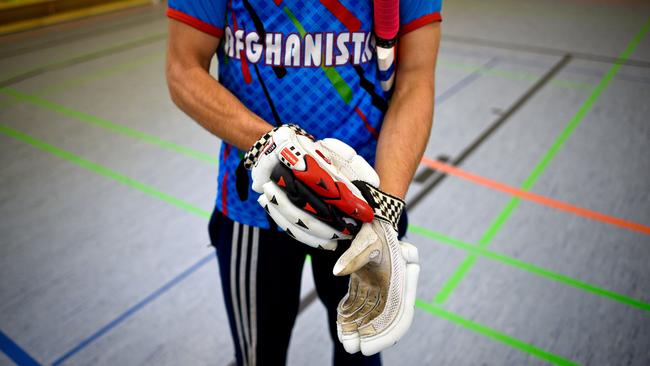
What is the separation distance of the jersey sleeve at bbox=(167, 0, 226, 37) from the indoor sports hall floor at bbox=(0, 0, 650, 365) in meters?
1.45

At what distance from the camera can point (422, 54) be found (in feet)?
3.39

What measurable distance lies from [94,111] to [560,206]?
153 inches

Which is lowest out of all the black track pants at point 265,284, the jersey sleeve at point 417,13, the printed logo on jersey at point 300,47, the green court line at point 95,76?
the green court line at point 95,76

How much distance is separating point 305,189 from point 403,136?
33 centimetres

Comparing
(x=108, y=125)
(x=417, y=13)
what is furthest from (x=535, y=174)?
(x=108, y=125)

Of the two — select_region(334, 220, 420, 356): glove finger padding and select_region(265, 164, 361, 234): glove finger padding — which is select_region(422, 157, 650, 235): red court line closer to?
select_region(334, 220, 420, 356): glove finger padding

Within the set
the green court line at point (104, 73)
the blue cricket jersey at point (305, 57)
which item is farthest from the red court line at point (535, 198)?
the green court line at point (104, 73)

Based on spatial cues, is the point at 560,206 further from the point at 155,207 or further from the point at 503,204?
the point at 155,207

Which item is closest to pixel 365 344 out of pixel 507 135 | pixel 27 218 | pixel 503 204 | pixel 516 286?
pixel 516 286

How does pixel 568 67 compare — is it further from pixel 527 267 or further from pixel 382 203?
pixel 382 203

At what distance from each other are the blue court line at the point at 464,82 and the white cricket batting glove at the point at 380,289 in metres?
3.58

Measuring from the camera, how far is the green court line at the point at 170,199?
6.43 ft

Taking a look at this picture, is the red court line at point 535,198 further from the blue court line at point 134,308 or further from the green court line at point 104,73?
the green court line at point 104,73

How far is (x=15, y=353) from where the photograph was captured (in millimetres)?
1973
